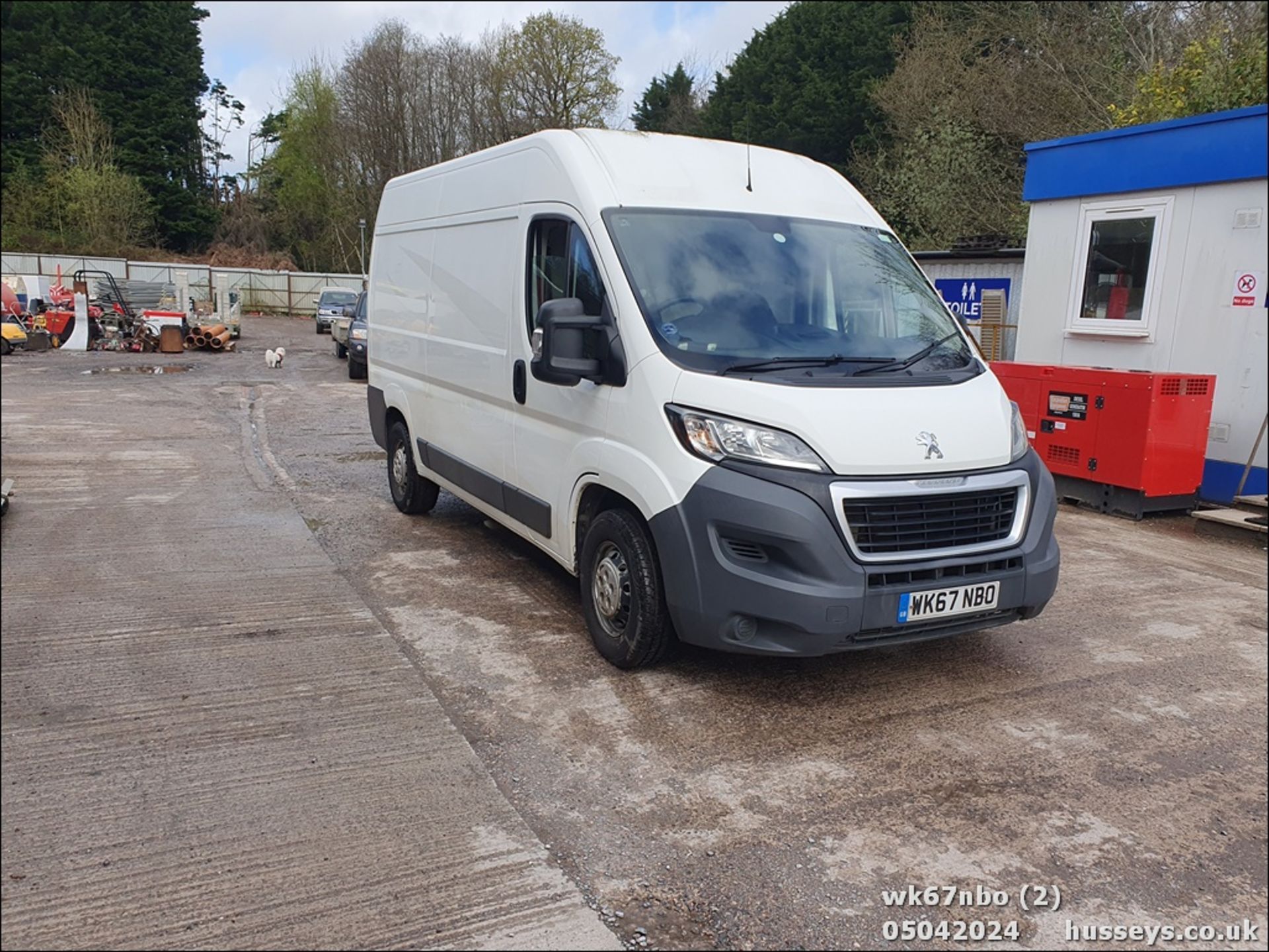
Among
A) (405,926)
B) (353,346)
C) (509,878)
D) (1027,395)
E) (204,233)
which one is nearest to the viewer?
(405,926)

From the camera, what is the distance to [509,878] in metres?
2.90

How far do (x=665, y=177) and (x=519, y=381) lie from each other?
1377mm

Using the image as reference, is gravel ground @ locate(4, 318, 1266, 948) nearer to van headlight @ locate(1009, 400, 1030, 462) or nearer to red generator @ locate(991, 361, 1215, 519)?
van headlight @ locate(1009, 400, 1030, 462)

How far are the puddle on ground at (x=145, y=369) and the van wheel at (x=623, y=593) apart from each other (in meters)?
17.8

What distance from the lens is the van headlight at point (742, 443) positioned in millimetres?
3811

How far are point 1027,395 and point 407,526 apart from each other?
5990 mm

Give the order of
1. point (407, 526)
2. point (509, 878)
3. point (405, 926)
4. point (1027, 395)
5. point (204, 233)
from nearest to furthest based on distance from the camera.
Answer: point (405, 926) < point (509, 878) < point (407, 526) < point (1027, 395) < point (204, 233)

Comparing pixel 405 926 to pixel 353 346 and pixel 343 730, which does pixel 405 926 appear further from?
pixel 353 346

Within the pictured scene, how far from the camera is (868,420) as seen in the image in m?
3.87

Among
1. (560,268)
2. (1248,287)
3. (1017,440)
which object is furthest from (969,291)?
(1248,287)

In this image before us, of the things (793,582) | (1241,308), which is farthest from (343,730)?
(1241,308)

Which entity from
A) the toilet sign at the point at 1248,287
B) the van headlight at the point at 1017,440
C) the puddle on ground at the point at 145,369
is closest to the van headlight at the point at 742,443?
the van headlight at the point at 1017,440

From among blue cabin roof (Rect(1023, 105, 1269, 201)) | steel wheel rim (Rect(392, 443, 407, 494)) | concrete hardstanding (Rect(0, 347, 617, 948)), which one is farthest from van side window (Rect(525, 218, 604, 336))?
steel wheel rim (Rect(392, 443, 407, 494))

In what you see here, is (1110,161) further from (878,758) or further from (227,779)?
(227,779)
